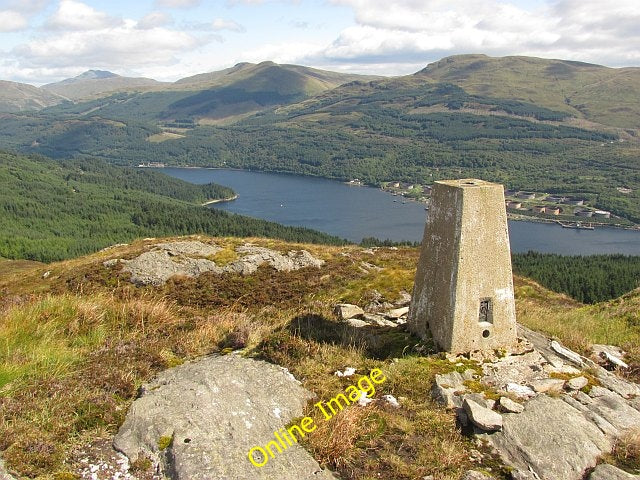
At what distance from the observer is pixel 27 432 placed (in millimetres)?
7281

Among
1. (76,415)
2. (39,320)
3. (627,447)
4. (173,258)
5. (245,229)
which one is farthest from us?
(245,229)

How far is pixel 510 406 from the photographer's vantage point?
9773mm

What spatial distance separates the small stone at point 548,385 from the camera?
35.5 feet

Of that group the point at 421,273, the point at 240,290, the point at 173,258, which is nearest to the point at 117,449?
the point at 421,273

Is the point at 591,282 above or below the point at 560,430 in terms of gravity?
below

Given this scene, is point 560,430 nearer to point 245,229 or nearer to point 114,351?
point 114,351

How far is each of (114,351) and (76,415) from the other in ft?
7.50

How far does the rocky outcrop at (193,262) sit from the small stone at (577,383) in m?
20.2

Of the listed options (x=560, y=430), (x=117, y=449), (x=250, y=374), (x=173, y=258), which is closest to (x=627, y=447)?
(x=560, y=430)

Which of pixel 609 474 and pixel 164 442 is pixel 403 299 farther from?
pixel 164 442

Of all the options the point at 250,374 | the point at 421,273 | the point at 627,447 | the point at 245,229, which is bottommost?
the point at 245,229

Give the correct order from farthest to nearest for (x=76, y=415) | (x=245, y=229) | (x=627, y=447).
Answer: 1. (x=245, y=229)
2. (x=627, y=447)
3. (x=76, y=415)

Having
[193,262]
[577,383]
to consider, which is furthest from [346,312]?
[193,262]

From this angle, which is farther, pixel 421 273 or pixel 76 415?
pixel 421 273
